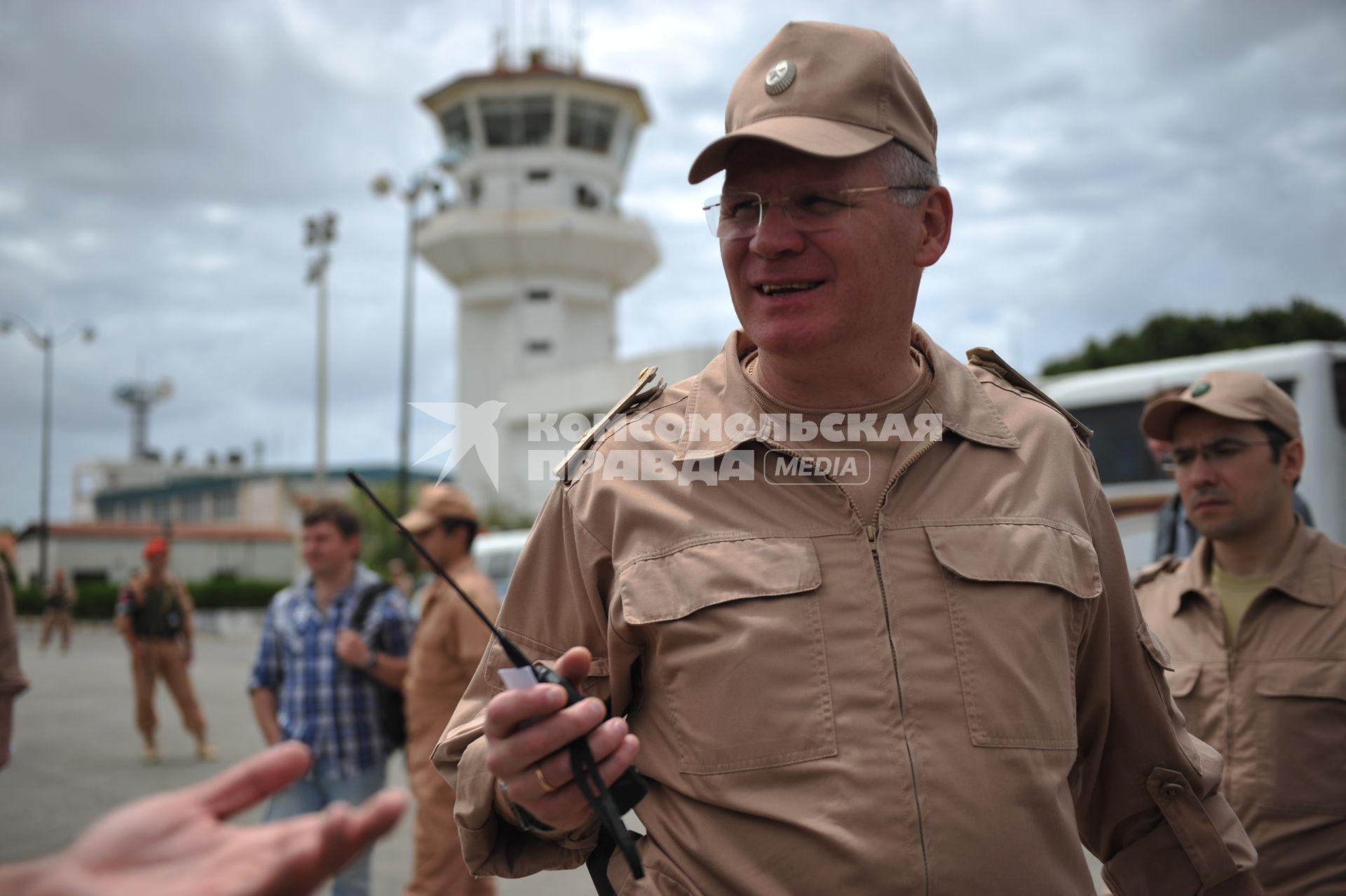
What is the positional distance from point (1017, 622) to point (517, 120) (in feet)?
152

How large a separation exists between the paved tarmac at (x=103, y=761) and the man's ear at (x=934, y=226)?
5.34ft

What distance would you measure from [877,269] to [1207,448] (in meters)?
2.01

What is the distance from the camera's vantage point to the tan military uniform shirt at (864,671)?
1.92 meters

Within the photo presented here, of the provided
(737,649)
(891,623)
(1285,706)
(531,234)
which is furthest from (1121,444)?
(531,234)

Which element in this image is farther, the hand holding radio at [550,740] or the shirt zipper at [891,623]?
the shirt zipper at [891,623]

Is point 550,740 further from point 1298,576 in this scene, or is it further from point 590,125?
point 590,125

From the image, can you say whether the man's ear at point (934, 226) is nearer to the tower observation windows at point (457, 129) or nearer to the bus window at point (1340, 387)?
the bus window at point (1340, 387)

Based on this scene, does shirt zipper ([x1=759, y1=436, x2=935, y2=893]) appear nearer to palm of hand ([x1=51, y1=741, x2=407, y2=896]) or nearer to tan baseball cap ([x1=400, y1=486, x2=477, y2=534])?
palm of hand ([x1=51, y1=741, x2=407, y2=896])

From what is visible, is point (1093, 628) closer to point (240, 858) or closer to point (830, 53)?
point (830, 53)

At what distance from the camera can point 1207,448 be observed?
12.0ft

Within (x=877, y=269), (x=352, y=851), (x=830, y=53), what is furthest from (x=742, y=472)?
(x=352, y=851)

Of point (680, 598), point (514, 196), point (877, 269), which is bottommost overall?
point (680, 598)

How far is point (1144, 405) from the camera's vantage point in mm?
11664

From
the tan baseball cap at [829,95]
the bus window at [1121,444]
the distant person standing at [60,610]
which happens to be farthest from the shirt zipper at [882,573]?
the distant person standing at [60,610]
